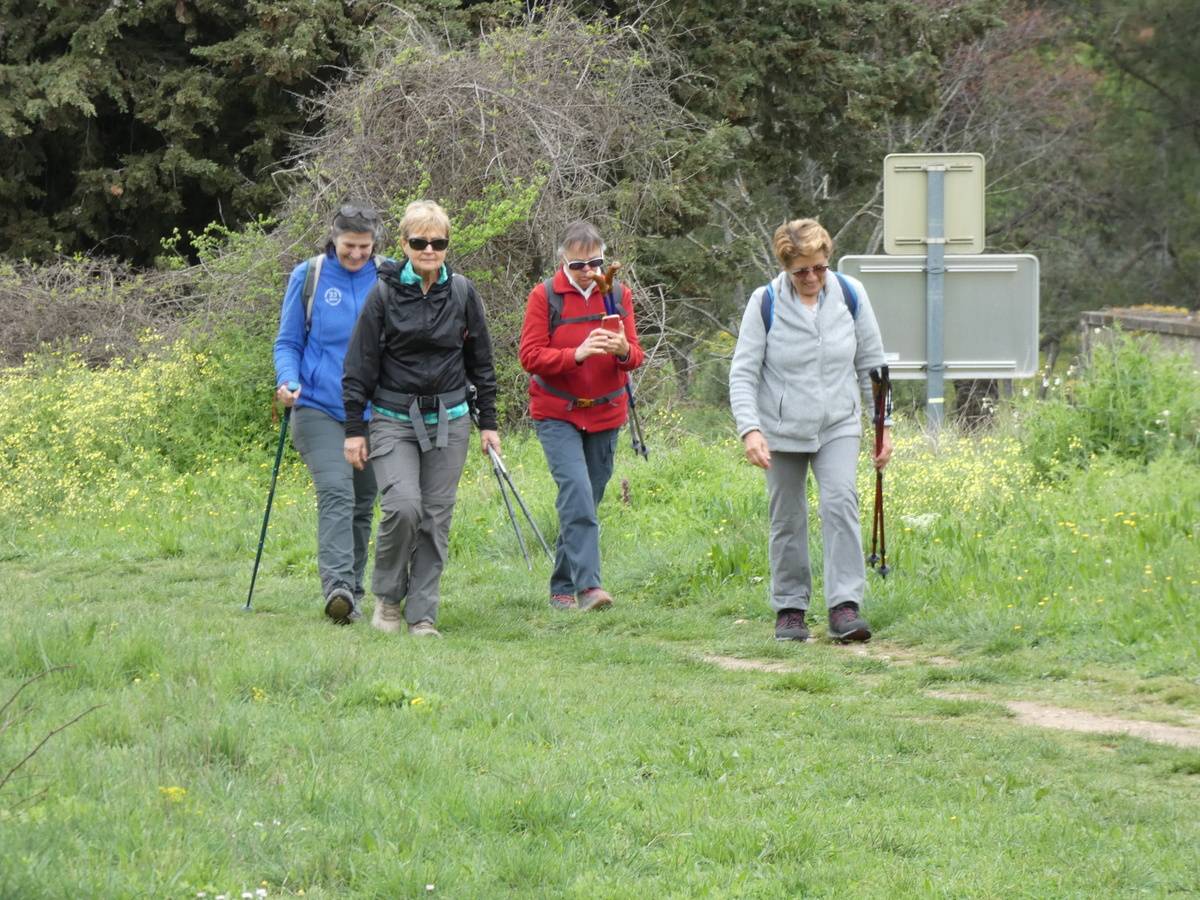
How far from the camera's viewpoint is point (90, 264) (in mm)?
17297

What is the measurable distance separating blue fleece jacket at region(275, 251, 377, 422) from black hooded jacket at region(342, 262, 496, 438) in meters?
0.31

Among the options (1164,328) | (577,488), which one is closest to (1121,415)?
(577,488)

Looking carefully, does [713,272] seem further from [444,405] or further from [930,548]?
[444,405]

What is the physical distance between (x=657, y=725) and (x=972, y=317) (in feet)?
18.7

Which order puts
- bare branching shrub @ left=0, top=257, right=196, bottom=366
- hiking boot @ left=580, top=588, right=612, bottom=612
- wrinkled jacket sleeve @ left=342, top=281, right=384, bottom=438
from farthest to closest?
bare branching shrub @ left=0, top=257, right=196, bottom=366, hiking boot @ left=580, top=588, right=612, bottom=612, wrinkled jacket sleeve @ left=342, top=281, right=384, bottom=438

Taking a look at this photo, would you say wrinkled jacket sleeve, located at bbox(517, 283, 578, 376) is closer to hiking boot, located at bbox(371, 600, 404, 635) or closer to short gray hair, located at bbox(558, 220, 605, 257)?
short gray hair, located at bbox(558, 220, 605, 257)

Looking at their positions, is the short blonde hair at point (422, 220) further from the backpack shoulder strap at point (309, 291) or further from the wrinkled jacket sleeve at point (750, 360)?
the wrinkled jacket sleeve at point (750, 360)

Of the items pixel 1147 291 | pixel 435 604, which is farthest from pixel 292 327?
pixel 1147 291

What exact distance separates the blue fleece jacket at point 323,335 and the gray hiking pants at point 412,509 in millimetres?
437

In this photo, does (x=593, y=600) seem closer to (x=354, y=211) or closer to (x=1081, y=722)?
(x=354, y=211)

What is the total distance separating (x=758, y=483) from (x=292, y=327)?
4.16 m

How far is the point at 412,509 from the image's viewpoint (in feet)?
26.3

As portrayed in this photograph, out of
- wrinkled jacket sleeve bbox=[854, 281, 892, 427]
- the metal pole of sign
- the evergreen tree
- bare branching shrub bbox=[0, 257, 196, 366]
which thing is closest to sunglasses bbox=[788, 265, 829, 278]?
wrinkled jacket sleeve bbox=[854, 281, 892, 427]

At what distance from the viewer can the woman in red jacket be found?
8.65m
